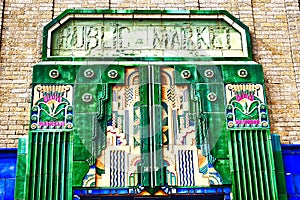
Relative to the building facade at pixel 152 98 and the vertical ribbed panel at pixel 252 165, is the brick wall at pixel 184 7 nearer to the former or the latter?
the building facade at pixel 152 98

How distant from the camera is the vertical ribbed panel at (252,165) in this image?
36.6 ft

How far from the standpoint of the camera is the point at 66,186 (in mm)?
11086

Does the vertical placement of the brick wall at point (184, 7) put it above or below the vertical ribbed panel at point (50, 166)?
above

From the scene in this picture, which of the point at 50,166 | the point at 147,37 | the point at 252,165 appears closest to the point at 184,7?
the point at 147,37

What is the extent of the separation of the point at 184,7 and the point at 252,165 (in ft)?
12.7

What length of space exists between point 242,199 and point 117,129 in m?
2.63

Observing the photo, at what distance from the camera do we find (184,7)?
13250 millimetres

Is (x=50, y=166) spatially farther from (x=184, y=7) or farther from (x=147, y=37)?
(x=184, y=7)

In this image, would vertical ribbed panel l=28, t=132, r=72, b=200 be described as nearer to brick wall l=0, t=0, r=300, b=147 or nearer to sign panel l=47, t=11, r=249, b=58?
brick wall l=0, t=0, r=300, b=147

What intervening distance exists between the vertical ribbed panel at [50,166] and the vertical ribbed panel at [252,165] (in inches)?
120

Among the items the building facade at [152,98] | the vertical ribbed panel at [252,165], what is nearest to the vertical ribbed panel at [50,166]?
the building facade at [152,98]

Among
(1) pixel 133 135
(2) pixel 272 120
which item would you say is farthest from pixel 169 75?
(2) pixel 272 120

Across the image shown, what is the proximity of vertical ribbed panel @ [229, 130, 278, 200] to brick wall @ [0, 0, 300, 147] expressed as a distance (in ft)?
2.50

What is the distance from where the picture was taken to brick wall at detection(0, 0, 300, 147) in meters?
12.2
